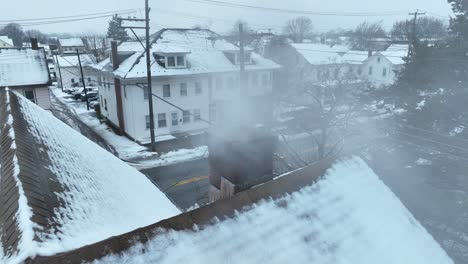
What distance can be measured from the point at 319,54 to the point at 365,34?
127 feet

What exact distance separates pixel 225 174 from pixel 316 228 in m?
1.57

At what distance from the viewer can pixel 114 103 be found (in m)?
21.4

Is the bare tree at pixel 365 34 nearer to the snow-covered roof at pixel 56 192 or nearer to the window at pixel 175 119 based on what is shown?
the window at pixel 175 119

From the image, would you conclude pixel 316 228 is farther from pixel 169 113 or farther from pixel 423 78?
pixel 169 113

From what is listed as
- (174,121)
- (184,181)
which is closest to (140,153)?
(174,121)

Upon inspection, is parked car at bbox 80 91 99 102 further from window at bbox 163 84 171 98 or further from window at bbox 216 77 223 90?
window at bbox 216 77 223 90

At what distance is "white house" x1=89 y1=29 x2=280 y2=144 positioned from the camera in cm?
1898

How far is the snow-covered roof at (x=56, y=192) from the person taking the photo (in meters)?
2.69

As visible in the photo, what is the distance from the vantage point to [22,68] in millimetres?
19750

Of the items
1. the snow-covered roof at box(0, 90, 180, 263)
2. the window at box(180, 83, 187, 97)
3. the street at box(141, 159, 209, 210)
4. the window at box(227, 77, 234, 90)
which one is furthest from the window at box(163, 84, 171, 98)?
the snow-covered roof at box(0, 90, 180, 263)

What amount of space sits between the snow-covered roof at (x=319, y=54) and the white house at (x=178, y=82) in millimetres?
11063

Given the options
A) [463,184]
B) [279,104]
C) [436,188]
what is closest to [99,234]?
[436,188]

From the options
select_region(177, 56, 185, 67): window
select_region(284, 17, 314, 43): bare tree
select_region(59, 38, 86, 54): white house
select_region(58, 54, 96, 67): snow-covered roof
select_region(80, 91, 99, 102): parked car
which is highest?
select_region(284, 17, 314, 43): bare tree

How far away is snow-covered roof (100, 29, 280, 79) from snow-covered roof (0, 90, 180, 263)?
38.6ft
